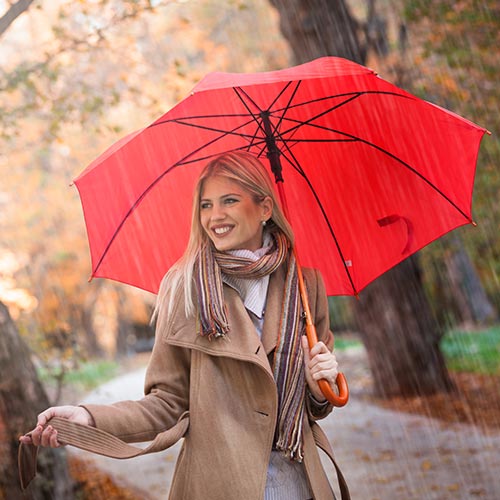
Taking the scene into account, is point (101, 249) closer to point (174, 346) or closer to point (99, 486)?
point (174, 346)

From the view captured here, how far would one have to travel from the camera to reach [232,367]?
280 centimetres

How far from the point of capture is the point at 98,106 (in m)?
9.04

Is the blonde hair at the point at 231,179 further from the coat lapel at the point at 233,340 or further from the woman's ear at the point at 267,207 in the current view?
the coat lapel at the point at 233,340

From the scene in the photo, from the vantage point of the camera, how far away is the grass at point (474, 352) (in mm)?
13281

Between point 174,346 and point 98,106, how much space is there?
22.1 ft

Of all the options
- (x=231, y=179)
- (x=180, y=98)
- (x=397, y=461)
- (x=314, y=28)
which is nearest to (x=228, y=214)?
(x=231, y=179)

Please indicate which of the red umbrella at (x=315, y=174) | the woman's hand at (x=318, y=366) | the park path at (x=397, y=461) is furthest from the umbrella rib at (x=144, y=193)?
the park path at (x=397, y=461)

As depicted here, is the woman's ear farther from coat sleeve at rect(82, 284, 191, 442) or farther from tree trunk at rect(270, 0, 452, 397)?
tree trunk at rect(270, 0, 452, 397)

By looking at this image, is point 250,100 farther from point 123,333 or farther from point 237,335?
point 123,333

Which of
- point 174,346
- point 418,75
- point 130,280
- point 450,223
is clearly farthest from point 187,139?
point 418,75

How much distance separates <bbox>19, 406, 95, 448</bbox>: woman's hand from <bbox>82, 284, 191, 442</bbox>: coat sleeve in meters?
0.13

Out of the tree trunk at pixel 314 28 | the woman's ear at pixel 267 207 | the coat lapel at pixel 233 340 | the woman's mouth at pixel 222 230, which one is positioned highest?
the tree trunk at pixel 314 28

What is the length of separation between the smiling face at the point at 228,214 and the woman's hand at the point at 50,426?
851 millimetres

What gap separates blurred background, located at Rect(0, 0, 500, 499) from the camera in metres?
8.12
